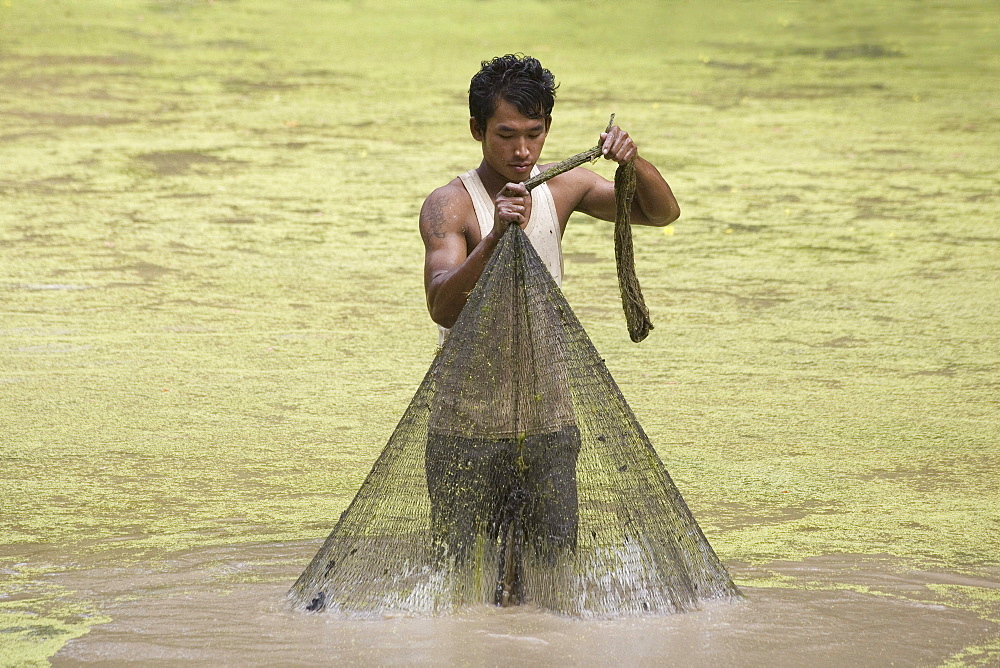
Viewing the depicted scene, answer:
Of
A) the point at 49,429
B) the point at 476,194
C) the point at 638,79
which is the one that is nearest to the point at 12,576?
the point at 49,429

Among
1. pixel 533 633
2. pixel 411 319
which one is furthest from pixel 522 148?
pixel 411 319

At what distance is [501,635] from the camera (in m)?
2.87

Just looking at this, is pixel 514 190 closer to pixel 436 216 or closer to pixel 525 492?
pixel 436 216

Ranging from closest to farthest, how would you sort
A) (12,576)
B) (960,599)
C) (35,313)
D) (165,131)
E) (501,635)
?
1. (501,635)
2. (960,599)
3. (12,576)
4. (35,313)
5. (165,131)

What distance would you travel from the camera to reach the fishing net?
293cm

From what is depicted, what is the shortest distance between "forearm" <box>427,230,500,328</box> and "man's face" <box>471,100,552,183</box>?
217 mm

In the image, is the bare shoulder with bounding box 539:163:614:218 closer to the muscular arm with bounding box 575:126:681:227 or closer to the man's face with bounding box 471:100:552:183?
the muscular arm with bounding box 575:126:681:227

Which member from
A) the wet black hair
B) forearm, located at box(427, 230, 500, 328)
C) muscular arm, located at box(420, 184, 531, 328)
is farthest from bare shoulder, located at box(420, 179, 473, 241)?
the wet black hair

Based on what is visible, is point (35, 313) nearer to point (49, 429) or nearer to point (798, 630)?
point (49, 429)

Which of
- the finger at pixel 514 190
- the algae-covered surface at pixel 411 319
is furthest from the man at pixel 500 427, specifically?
the algae-covered surface at pixel 411 319

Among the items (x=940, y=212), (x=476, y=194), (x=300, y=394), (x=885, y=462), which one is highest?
(x=940, y=212)

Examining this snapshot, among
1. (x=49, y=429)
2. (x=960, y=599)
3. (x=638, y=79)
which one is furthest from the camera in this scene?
(x=638, y=79)

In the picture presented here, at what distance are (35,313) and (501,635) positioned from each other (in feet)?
14.3

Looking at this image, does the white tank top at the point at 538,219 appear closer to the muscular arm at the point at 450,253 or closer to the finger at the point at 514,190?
the muscular arm at the point at 450,253
